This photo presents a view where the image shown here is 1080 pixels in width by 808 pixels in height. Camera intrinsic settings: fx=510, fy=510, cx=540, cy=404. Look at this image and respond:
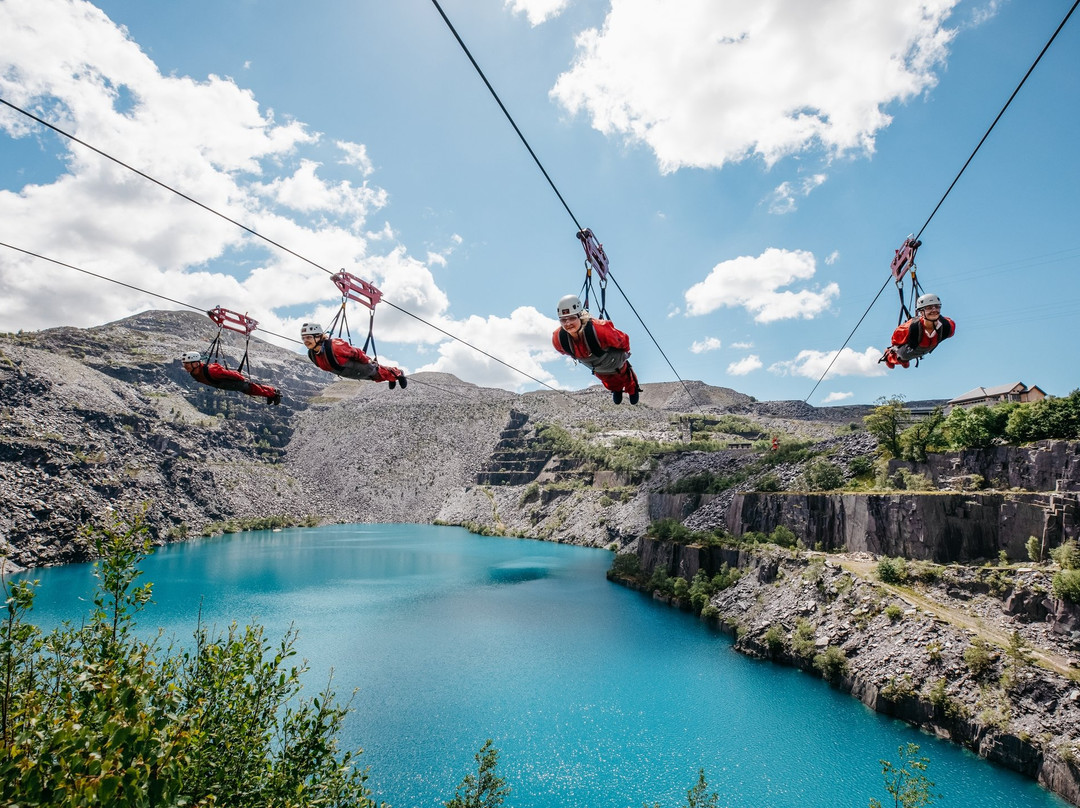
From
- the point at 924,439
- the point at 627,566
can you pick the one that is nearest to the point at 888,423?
the point at 924,439

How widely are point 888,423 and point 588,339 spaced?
2965 cm

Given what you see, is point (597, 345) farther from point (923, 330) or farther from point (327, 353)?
point (923, 330)

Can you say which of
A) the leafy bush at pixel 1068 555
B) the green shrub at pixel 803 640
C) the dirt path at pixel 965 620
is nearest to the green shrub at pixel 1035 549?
the leafy bush at pixel 1068 555

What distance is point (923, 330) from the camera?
940 cm

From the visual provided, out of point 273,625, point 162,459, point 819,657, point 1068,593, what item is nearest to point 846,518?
point 819,657

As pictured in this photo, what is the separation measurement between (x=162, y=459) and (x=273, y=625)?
4888 centimetres

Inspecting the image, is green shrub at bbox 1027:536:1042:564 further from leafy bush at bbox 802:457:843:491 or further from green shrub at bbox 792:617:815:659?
leafy bush at bbox 802:457:843:491

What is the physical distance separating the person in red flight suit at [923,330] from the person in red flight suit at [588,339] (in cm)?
603

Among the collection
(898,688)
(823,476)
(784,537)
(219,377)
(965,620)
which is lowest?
(898,688)

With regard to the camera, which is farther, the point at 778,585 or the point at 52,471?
the point at 52,471

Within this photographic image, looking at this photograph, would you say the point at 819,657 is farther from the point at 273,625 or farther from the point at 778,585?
the point at 273,625

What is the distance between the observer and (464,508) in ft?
268

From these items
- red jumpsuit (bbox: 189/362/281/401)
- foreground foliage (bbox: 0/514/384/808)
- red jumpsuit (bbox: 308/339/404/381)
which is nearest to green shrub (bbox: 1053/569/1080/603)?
foreground foliage (bbox: 0/514/384/808)

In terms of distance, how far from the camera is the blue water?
15.5 metres
